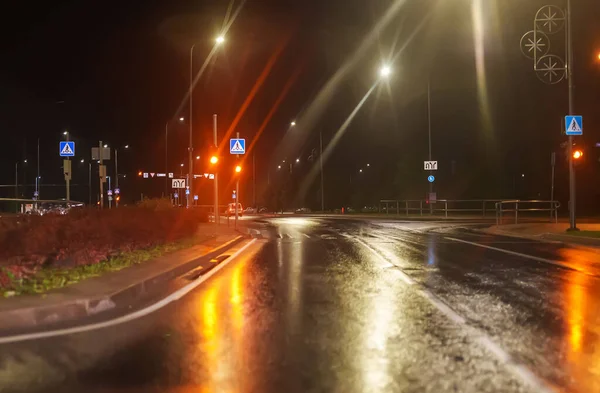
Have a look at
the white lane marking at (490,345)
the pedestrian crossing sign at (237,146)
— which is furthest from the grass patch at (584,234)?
the pedestrian crossing sign at (237,146)

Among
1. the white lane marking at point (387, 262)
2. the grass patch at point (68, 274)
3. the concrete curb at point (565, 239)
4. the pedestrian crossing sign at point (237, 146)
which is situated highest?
the pedestrian crossing sign at point (237, 146)

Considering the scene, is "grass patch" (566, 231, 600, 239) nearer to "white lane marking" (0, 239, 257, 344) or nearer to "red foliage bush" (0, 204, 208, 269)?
"red foliage bush" (0, 204, 208, 269)

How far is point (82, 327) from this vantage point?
818cm

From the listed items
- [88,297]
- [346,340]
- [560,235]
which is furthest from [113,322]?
[560,235]

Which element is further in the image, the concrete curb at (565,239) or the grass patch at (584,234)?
the grass patch at (584,234)

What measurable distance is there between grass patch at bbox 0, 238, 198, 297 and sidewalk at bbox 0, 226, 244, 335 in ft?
0.97

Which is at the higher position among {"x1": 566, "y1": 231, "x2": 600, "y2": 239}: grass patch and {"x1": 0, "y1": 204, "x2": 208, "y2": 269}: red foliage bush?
{"x1": 0, "y1": 204, "x2": 208, "y2": 269}: red foliage bush

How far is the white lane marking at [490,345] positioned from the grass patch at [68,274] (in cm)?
686

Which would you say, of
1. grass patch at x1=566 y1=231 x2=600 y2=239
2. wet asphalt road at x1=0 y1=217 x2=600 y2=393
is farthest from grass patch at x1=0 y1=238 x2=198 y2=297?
grass patch at x1=566 y1=231 x2=600 y2=239

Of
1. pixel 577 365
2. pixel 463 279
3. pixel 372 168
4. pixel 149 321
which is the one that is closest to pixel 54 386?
Result: pixel 149 321

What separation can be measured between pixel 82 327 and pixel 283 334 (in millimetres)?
2947

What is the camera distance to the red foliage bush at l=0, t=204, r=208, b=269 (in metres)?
11.7

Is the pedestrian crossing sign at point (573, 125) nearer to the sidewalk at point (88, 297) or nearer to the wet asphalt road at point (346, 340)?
the wet asphalt road at point (346, 340)

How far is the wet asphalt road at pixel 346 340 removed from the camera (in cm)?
584
